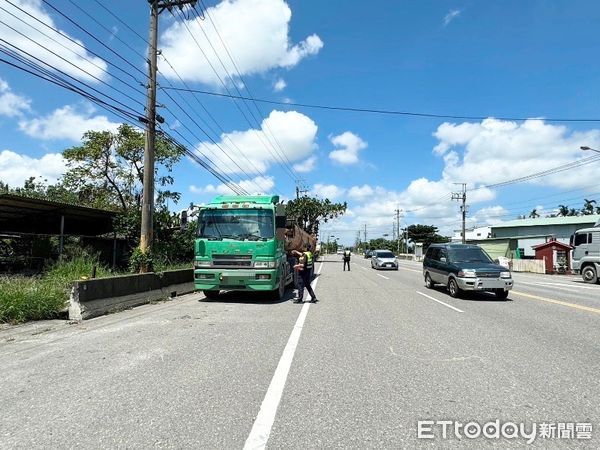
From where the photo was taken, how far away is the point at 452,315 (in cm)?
1056

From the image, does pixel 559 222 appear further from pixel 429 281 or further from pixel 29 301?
pixel 29 301

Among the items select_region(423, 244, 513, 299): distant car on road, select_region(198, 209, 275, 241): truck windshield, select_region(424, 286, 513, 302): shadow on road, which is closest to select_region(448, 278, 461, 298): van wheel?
select_region(423, 244, 513, 299): distant car on road

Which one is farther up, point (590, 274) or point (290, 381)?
point (590, 274)

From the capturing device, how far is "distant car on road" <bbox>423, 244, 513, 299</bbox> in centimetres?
1378

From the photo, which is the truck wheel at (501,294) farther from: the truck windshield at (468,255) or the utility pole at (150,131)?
the utility pole at (150,131)

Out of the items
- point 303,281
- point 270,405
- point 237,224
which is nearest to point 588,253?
point 303,281

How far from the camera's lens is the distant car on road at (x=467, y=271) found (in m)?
13.8

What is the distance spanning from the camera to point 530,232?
82.4 meters

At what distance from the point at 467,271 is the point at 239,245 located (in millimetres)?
7112

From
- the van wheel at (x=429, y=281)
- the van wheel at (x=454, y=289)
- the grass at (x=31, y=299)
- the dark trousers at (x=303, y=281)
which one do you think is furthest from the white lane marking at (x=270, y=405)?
the van wheel at (x=429, y=281)

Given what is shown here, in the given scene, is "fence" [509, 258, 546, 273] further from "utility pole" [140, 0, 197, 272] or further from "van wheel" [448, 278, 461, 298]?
"utility pole" [140, 0, 197, 272]

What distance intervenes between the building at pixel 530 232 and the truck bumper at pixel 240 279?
41877 millimetres

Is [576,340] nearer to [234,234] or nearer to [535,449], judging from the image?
[535,449]

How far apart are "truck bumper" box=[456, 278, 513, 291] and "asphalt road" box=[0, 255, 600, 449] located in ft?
12.6
